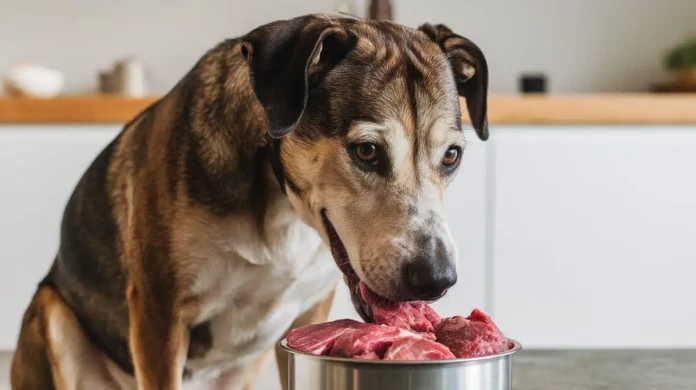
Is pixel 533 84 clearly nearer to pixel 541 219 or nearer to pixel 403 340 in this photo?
pixel 541 219

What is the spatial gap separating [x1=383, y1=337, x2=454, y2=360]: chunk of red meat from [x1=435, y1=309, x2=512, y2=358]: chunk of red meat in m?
0.03

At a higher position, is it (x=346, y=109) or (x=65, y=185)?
(x=346, y=109)

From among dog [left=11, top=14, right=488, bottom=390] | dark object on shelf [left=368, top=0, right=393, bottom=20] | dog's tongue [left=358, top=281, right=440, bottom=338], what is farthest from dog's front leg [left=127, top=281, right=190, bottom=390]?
dark object on shelf [left=368, top=0, right=393, bottom=20]

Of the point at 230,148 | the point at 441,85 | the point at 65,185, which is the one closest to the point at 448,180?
the point at 441,85

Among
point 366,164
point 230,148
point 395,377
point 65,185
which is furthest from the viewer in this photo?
point 65,185

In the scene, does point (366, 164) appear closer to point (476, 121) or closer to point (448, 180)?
point (448, 180)

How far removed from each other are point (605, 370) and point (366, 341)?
0.49 meters

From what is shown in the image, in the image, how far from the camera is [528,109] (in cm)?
280

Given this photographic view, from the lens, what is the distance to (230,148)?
1.47m

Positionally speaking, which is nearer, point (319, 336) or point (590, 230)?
point (319, 336)

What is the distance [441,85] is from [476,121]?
21 centimetres

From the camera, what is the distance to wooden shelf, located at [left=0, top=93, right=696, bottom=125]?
278cm

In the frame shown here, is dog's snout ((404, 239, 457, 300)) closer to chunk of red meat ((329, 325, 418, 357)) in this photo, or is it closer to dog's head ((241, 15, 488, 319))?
dog's head ((241, 15, 488, 319))

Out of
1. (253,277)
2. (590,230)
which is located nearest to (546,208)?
(590,230)
